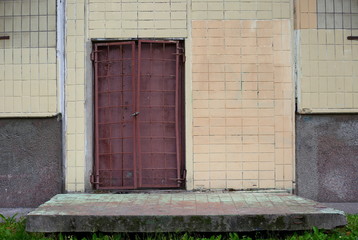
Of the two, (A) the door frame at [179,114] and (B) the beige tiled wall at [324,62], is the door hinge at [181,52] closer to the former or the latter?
(A) the door frame at [179,114]

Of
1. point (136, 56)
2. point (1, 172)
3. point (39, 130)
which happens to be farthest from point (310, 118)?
point (1, 172)

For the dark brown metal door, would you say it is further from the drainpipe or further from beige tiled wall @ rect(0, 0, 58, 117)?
beige tiled wall @ rect(0, 0, 58, 117)

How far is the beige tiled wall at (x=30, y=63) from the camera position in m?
5.95

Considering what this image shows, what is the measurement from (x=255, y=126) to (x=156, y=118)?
4.50ft

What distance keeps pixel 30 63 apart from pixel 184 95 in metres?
2.17

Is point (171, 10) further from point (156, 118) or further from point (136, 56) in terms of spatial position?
point (156, 118)

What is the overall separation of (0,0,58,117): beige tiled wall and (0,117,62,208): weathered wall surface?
0.62ft

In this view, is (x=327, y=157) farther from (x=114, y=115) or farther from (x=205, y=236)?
(x=114, y=115)

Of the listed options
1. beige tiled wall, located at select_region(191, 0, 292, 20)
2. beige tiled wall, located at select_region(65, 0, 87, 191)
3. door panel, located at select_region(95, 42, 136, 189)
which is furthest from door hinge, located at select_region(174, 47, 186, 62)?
beige tiled wall, located at select_region(65, 0, 87, 191)

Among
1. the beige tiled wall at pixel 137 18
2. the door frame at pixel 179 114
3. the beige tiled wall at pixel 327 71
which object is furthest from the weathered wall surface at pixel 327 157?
the beige tiled wall at pixel 137 18

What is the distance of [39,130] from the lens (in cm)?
598

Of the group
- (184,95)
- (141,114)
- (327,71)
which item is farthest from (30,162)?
(327,71)

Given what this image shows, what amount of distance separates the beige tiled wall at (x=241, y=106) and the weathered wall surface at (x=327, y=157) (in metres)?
0.21

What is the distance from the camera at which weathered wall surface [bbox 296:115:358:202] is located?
19.7 ft
